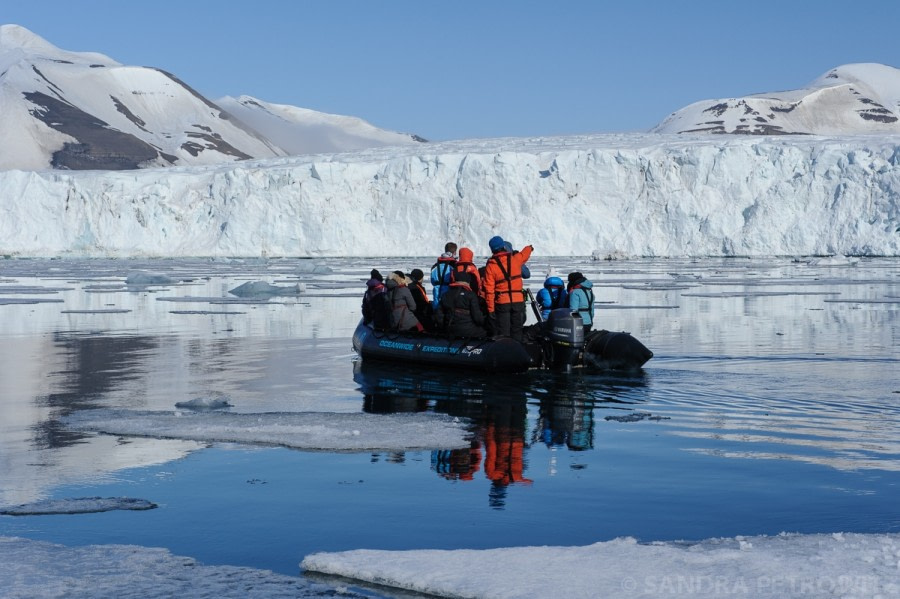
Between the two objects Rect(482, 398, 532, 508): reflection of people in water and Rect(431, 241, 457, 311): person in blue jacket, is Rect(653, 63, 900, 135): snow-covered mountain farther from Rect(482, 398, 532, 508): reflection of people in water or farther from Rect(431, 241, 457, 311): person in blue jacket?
Rect(482, 398, 532, 508): reflection of people in water

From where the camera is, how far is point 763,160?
47062mm

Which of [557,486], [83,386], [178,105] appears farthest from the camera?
[178,105]

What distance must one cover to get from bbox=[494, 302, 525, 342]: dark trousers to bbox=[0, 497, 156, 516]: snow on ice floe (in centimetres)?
598

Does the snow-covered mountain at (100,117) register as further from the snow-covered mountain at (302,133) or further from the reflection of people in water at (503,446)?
the reflection of people in water at (503,446)

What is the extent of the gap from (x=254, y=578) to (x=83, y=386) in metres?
6.37

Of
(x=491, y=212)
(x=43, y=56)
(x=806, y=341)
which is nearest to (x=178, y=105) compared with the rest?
(x=43, y=56)

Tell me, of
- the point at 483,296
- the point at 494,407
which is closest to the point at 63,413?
the point at 494,407

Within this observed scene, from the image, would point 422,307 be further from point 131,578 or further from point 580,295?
point 131,578

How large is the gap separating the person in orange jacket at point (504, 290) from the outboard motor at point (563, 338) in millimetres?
342

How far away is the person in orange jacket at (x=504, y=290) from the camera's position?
10805 mm

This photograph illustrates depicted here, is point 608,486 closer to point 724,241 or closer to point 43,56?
point 724,241

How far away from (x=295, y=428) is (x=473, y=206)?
139 feet

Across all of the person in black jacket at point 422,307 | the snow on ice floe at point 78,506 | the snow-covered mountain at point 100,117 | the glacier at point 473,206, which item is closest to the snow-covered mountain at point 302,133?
the snow-covered mountain at point 100,117

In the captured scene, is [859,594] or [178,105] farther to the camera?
[178,105]
